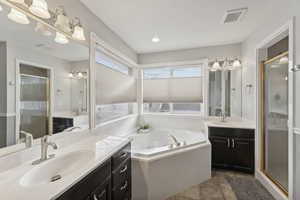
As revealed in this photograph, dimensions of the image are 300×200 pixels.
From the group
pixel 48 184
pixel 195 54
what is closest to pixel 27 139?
pixel 48 184

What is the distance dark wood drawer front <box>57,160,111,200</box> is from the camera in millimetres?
810

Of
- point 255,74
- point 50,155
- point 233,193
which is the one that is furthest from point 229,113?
point 50,155

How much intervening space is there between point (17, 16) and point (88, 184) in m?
1.37

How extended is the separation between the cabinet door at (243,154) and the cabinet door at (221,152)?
3.8 inches

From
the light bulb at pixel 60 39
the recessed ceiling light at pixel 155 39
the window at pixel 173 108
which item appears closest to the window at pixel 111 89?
the window at pixel 173 108

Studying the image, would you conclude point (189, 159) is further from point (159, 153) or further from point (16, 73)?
point (16, 73)

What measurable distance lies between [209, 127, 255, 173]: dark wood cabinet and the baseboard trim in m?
0.18

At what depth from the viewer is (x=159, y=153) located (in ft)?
6.21

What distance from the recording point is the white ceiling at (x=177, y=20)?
174cm

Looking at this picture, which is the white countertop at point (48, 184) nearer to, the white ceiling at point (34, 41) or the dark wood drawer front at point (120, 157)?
the dark wood drawer front at point (120, 157)

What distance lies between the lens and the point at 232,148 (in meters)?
2.48

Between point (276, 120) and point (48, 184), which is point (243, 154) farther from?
point (48, 184)

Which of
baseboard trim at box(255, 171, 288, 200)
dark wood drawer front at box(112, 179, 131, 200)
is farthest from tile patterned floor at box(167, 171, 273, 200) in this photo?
dark wood drawer front at box(112, 179, 131, 200)

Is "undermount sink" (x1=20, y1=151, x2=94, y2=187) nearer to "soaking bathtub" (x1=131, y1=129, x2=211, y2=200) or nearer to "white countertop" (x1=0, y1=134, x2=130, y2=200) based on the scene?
"white countertop" (x1=0, y1=134, x2=130, y2=200)
